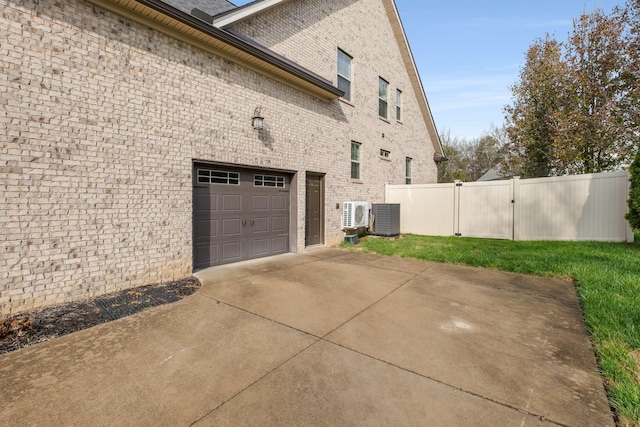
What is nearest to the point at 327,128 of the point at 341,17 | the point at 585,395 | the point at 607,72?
the point at 341,17

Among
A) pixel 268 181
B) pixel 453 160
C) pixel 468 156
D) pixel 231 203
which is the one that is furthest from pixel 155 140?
pixel 468 156

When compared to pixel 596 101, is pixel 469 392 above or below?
below

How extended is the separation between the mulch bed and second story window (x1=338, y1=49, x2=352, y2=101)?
8.48 metres

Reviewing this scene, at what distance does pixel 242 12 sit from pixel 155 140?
3.68 meters

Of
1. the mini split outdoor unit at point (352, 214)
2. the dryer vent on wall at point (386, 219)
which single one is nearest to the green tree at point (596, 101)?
the dryer vent on wall at point (386, 219)

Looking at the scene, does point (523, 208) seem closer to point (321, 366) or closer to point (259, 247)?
→ point (259, 247)

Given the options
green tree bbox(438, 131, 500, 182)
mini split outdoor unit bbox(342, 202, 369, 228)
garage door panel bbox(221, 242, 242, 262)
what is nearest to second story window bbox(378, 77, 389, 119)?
mini split outdoor unit bbox(342, 202, 369, 228)

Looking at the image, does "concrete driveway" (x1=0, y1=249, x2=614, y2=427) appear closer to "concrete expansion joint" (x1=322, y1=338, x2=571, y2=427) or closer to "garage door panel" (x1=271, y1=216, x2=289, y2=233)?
"concrete expansion joint" (x1=322, y1=338, x2=571, y2=427)

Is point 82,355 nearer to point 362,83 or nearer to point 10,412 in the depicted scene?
point 10,412

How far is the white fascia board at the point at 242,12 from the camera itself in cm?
583

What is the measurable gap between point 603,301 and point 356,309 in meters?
3.46

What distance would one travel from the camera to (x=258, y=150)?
7.05 meters

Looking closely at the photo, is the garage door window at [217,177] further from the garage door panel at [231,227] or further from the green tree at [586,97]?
the green tree at [586,97]

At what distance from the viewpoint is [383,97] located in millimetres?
12648
